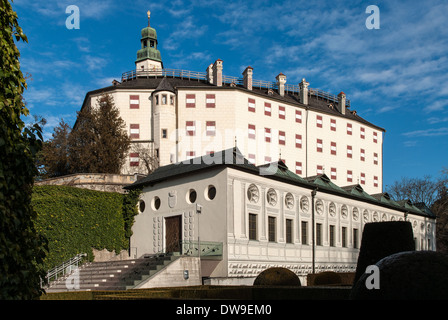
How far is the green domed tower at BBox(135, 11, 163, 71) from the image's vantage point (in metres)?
92.3

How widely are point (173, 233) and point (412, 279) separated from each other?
1041 inches

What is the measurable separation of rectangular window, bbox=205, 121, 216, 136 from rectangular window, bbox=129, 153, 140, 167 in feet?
27.9

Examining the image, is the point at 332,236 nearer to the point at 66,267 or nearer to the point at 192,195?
the point at 192,195

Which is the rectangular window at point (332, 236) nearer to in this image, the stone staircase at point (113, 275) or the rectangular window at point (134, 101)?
the stone staircase at point (113, 275)

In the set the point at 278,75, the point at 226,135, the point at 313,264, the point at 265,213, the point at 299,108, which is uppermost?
the point at 278,75

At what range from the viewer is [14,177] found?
23.2 ft

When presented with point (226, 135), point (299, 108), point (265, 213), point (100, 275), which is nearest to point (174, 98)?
point (226, 135)

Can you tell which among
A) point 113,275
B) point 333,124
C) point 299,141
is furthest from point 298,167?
point 113,275

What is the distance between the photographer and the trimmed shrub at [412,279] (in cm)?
718

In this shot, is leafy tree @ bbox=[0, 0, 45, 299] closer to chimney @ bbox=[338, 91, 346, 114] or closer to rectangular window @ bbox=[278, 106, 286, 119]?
rectangular window @ bbox=[278, 106, 286, 119]

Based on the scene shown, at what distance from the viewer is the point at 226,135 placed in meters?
58.3

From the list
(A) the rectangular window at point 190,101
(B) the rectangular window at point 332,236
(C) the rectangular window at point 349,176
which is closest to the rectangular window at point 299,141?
(C) the rectangular window at point 349,176
